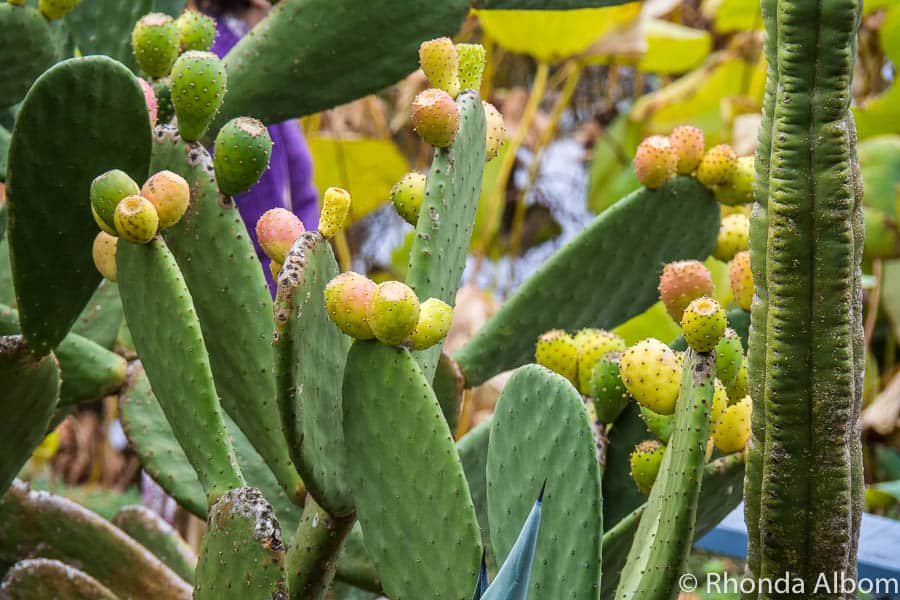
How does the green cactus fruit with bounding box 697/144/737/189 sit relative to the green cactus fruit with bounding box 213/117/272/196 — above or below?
above

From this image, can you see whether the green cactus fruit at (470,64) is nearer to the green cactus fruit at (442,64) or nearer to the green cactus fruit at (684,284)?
the green cactus fruit at (442,64)

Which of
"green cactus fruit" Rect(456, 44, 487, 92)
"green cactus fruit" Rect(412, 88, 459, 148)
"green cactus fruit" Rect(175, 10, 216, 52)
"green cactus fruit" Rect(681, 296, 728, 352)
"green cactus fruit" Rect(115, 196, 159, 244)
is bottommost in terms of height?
"green cactus fruit" Rect(681, 296, 728, 352)

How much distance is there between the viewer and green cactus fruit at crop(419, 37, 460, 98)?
0.78m

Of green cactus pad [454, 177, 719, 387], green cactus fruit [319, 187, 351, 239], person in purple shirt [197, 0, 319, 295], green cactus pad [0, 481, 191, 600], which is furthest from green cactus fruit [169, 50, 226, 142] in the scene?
person in purple shirt [197, 0, 319, 295]

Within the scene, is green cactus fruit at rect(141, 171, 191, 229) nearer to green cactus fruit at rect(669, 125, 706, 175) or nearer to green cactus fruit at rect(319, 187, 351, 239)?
green cactus fruit at rect(319, 187, 351, 239)

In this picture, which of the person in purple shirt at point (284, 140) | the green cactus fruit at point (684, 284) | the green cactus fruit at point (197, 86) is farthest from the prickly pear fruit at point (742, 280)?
the person in purple shirt at point (284, 140)

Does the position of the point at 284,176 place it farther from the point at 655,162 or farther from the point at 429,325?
the point at 429,325

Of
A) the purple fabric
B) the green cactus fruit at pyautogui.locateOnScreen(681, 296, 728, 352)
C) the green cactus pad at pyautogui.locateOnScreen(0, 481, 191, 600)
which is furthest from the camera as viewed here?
the purple fabric

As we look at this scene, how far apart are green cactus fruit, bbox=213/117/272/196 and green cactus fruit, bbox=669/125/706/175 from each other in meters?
0.41

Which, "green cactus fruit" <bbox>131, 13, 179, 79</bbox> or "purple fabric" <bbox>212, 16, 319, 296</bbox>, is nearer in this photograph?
"green cactus fruit" <bbox>131, 13, 179, 79</bbox>

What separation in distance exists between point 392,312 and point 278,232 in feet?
0.43

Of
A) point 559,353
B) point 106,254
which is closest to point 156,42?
point 106,254

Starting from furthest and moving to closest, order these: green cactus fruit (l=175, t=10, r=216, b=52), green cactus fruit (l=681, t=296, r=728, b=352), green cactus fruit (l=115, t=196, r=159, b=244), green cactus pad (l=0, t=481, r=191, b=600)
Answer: green cactus pad (l=0, t=481, r=191, b=600) → green cactus fruit (l=175, t=10, r=216, b=52) → green cactus fruit (l=115, t=196, r=159, b=244) → green cactus fruit (l=681, t=296, r=728, b=352)

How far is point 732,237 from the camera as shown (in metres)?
1.01
